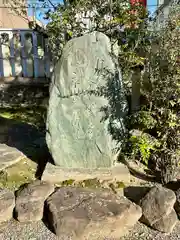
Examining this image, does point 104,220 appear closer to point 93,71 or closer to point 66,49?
point 93,71

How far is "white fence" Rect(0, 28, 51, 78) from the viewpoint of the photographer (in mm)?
6348

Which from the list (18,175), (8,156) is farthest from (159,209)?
(8,156)

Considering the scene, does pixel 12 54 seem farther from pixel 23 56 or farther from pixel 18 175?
pixel 18 175

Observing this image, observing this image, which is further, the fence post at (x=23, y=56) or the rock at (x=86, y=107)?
the fence post at (x=23, y=56)

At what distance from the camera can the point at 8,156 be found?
11.6 ft

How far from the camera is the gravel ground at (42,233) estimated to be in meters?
2.39

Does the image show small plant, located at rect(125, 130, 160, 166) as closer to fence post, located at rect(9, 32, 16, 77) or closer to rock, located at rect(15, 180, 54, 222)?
rock, located at rect(15, 180, 54, 222)

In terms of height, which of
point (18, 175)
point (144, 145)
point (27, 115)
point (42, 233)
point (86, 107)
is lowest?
point (42, 233)

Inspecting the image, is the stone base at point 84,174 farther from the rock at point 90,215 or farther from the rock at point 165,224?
the rock at point 165,224

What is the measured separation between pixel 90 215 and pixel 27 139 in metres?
2.11

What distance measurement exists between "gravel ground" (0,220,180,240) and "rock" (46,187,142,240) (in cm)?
6

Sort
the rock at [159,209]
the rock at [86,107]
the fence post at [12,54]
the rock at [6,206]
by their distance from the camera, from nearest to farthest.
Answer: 1. the rock at [159,209]
2. the rock at [6,206]
3. the rock at [86,107]
4. the fence post at [12,54]

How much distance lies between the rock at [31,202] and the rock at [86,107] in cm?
51

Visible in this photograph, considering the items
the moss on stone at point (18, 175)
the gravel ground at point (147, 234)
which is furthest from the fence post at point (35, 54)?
the gravel ground at point (147, 234)
